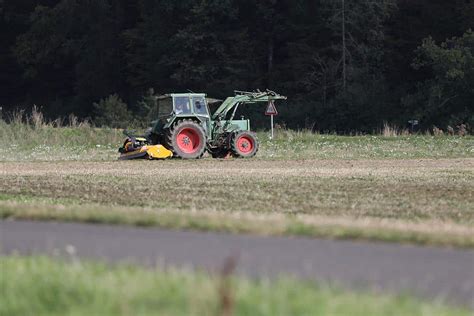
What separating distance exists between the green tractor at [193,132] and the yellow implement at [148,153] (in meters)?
0.03

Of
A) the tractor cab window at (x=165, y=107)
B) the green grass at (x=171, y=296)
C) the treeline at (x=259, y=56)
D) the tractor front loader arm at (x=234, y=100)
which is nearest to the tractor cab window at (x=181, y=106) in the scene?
the tractor cab window at (x=165, y=107)

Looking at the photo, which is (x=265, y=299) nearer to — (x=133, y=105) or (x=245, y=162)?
(x=245, y=162)

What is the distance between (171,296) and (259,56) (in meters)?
67.7

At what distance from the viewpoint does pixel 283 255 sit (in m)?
10.1

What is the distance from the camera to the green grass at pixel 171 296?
24.8 feet

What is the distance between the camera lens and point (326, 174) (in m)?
26.6

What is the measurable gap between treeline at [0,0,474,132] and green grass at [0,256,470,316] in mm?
49742

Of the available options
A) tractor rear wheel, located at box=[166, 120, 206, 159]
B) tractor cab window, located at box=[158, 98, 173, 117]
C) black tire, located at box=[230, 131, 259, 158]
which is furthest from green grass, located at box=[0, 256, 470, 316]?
tractor cab window, located at box=[158, 98, 173, 117]

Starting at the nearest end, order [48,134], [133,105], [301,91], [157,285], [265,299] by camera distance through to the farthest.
→ [265,299]
[157,285]
[48,134]
[301,91]
[133,105]

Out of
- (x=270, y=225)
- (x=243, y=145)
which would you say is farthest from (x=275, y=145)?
(x=270, y=225)

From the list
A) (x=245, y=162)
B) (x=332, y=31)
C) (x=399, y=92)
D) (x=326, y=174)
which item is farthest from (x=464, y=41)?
(x=326, y=174)

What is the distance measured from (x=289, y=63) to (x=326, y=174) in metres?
46.7

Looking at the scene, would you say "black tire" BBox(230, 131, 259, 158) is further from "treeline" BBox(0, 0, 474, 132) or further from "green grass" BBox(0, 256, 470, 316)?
"green grass" BBox(0, 256, 470, 316)

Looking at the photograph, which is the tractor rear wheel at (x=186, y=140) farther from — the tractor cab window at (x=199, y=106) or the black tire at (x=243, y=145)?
the black tire at (x=243, y=145)
